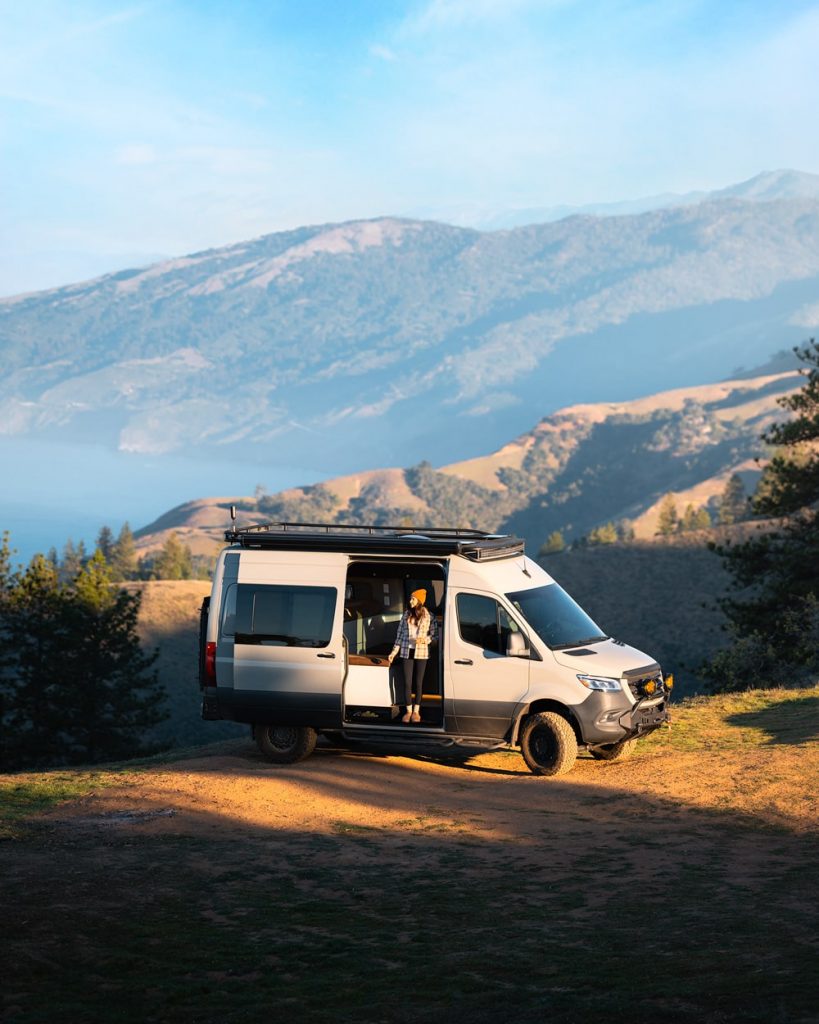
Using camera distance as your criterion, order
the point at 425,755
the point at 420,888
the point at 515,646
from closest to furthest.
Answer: the point at 420,888 < the point at 515,646 < the point at 425,755

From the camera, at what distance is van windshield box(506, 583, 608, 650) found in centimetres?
1535

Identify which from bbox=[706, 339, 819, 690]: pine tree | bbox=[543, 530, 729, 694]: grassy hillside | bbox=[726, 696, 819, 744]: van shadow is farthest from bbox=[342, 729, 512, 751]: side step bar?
bbox=[543, 530, 729, 694]: grassy hillside

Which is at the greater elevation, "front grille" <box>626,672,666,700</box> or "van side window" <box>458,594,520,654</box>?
"van side window" <box>458,594,520,654</box>

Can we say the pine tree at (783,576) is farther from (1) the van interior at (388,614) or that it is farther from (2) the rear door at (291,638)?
(2) the rear door at (291,638)

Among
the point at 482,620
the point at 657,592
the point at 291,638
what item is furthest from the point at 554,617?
the point at 657,592

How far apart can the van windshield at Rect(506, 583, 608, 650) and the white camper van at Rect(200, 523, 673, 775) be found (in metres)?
0.02

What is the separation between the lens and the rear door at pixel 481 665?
15070mm

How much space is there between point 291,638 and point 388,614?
1645 millimetres

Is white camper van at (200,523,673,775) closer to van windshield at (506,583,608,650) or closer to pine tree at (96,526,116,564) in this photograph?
van windshield at (506,583,608,650)

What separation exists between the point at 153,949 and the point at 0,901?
1.73 m

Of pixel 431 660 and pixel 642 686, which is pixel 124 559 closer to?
pixel 431 660

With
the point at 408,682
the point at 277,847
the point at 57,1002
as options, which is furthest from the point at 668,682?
the point at 57,1002

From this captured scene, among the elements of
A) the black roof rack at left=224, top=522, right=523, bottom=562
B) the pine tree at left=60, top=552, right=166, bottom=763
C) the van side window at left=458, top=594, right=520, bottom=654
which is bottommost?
the pine tree at left=60, top=552, right=166, bottom=763

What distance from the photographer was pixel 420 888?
1056 centimetres
